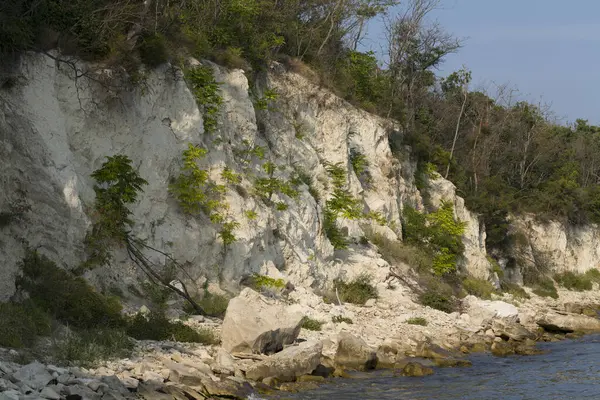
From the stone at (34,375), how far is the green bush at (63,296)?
3170 mm

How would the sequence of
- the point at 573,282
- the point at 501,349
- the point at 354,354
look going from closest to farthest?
the point at 354,354, the point at 501,349, the point at 573,282

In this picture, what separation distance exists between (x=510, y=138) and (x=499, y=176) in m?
4.12

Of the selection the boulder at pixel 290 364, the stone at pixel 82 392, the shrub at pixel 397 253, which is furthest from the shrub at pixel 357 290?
the stone at pixel 82 392

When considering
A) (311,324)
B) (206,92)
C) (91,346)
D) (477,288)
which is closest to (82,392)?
A: (91,346)

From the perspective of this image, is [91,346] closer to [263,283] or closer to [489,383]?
[263,283]

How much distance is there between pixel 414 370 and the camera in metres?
16.2

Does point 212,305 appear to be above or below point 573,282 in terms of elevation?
below

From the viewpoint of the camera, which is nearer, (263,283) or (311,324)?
(311,324)

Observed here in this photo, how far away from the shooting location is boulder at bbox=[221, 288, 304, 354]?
589 inches

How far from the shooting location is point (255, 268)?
20.1 meters

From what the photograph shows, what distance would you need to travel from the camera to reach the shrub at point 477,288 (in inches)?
1155

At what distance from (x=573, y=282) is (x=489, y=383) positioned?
2621 cm

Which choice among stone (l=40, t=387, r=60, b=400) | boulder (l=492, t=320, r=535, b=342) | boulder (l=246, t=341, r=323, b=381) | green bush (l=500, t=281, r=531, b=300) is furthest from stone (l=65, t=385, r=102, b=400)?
green bush (l=500, t=281, r=531, b=300)

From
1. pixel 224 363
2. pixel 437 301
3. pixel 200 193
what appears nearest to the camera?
pixel 224 363
